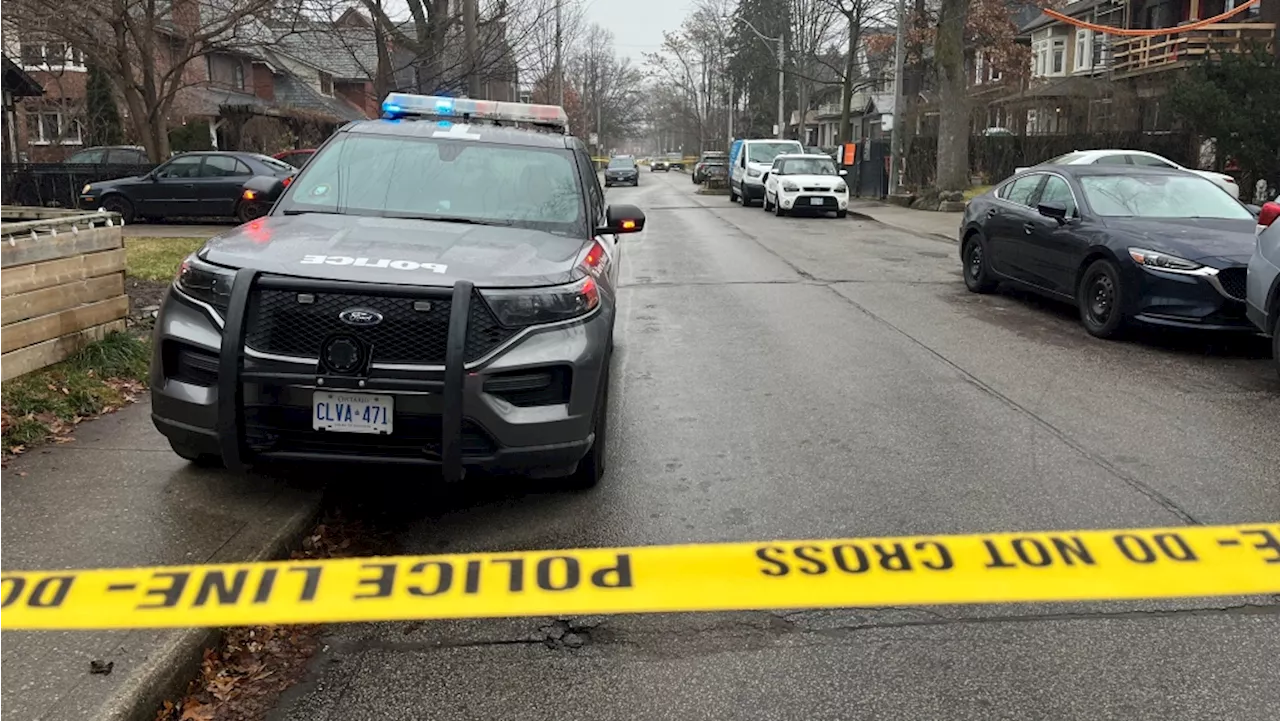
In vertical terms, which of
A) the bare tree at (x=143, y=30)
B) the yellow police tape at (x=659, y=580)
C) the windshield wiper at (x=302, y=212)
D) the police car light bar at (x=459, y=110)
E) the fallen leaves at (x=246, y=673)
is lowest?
the fallen leaves at (x=246, y=673)

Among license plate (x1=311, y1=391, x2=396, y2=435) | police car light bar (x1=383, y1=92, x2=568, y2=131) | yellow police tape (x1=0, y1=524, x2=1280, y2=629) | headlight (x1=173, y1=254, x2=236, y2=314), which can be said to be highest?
police car light bar (x1=383, y1=92, x2=568, y2=131)

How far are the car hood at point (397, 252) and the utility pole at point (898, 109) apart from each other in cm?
2498

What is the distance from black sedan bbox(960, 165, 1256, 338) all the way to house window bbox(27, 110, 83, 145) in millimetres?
34162

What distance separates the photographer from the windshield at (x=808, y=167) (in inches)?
1029

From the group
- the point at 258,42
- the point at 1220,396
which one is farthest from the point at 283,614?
the point at 258,42

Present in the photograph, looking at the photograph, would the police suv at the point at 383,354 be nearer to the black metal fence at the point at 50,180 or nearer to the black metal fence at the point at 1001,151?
the black metal fence at the point at 50,180

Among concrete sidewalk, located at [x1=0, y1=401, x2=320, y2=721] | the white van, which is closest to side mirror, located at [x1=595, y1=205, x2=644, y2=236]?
concrete sidewalk, located at [x1=0, y1=401, x2=320, y2=721]

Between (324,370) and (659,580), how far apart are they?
1.53 meters

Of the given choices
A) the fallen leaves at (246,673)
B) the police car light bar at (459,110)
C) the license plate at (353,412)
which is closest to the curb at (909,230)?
the police car light bar at (459,110)

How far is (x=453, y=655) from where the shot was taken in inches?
137

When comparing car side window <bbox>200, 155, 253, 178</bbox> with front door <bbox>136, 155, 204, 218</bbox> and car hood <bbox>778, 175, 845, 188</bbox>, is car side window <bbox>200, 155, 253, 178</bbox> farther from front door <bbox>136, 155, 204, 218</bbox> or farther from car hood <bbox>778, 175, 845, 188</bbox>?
car hood <bbox>778, 175, 845, 188</bbox>

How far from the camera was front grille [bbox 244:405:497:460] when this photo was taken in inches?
163

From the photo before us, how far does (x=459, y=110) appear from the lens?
870 cm

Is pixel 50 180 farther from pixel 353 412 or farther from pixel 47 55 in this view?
pixel 353 412
